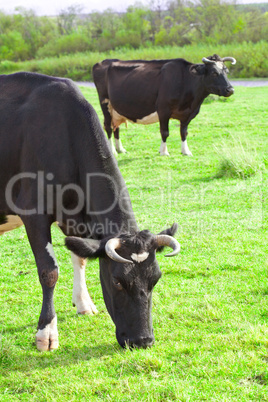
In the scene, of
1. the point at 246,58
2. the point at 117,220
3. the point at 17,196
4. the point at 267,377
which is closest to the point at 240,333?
the point at 267,377

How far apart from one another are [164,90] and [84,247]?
345 inches

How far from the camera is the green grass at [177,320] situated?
11.1 ft

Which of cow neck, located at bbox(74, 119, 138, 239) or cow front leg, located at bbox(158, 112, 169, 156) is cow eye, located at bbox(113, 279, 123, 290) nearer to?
cow neck, located at bbox(74, 119, 138, 239)

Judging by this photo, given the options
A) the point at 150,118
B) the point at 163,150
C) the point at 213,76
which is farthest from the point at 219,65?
the point at 163,150

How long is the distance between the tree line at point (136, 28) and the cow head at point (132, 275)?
1506 inches

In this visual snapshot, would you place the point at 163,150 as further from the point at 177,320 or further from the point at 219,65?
the point at 177,320

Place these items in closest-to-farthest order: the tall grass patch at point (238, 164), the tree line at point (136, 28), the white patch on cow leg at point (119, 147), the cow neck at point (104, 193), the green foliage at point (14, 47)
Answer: the cow neck at point (104, 193) → the tall grass patch at point (238, 164) → the white patch on cow leg at point (119, 147) → the tree line at point (136, 28) → the green foliage at point (14, 47)

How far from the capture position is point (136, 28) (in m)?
53.6

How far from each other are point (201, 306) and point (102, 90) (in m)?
9.68

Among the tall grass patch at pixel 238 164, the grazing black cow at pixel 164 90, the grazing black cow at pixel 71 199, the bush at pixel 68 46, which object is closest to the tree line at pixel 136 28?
the bush at pixel 68 46

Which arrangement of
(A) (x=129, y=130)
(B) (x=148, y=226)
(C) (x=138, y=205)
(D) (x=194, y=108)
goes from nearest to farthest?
(B) (x=148, y=226) → (C) (x=138, y=205) → (D) (x=194, y=108) → (A) (x=129, y=130)

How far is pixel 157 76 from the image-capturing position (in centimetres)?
1195

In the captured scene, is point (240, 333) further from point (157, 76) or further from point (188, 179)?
point (157, 76)

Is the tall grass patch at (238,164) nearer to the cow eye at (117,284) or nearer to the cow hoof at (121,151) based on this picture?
the cow hoof at (121,151)
